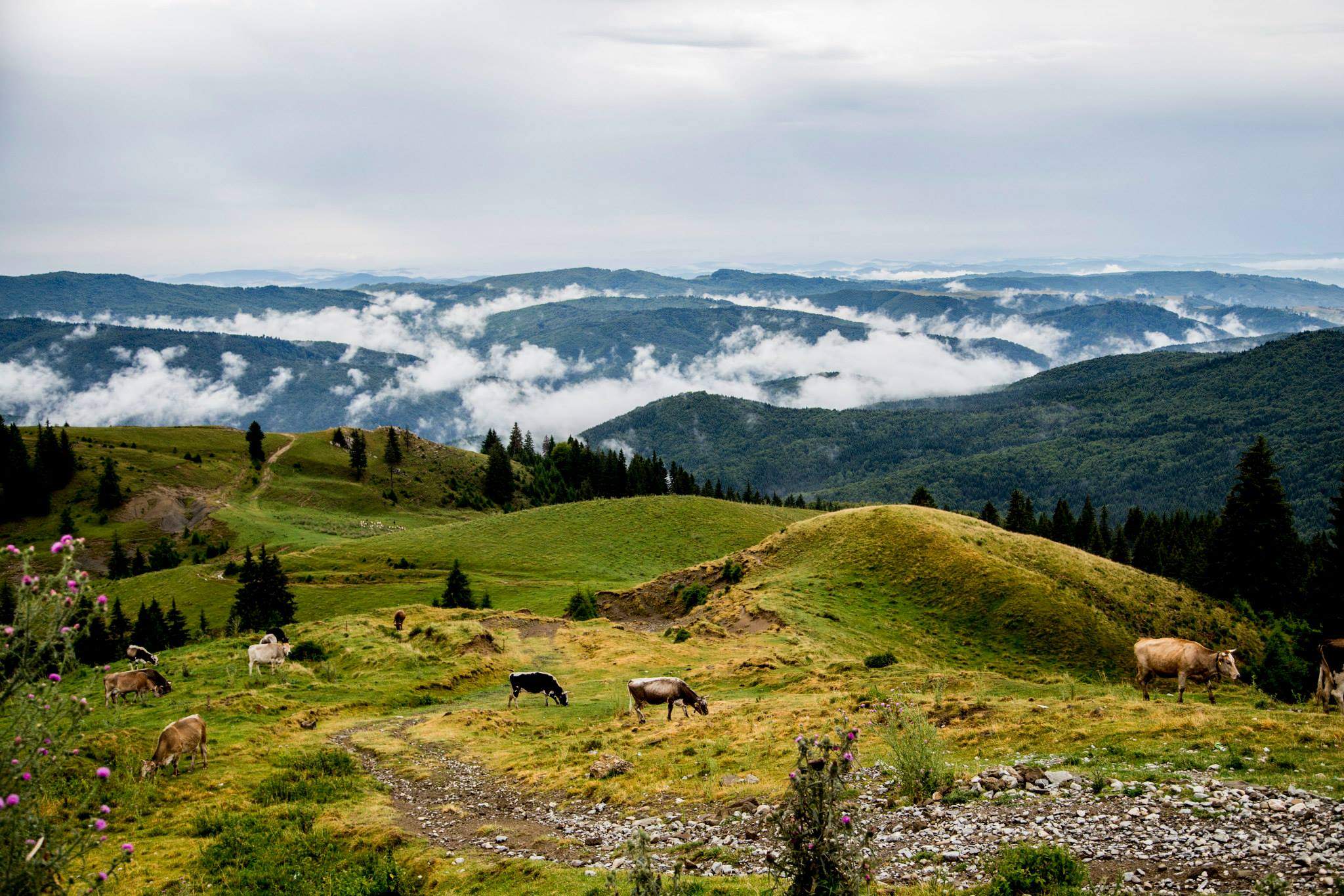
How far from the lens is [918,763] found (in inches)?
583

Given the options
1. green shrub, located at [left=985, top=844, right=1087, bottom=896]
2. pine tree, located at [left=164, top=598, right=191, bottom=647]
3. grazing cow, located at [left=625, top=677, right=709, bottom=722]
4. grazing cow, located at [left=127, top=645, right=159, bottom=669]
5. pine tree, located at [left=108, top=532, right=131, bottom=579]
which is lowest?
pine tree, located at [left=108, top=532, right=131, bottom=579]

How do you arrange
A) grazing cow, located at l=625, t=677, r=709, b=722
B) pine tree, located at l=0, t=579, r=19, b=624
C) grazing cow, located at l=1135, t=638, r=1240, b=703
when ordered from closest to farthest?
grazing cow, located at l=1135, t=638, r=1240, b=703
grazing cow, located at l=625, t=677, r=709, b=722
pine tree, located at l=0, t=579, r=19, b=624

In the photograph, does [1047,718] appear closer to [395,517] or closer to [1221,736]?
[1221,736]

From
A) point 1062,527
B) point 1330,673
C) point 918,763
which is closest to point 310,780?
point 918,763

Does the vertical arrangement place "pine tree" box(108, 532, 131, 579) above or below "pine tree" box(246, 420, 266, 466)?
below

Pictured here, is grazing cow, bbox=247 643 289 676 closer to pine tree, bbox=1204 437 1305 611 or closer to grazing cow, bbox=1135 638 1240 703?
grazing cow, bbox=1135 638 1240 703

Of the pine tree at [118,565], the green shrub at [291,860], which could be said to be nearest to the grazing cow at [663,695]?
the green shrub at [291,860]

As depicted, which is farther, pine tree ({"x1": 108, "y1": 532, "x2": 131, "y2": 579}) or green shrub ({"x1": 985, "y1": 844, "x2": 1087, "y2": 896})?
pine tree ({"x1": 108, "y1": 532, "x2": 131, "y2": 579})

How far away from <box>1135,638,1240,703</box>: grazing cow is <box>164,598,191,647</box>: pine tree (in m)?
65.6

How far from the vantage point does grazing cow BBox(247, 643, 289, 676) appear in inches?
1346

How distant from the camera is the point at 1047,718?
19.0 metres

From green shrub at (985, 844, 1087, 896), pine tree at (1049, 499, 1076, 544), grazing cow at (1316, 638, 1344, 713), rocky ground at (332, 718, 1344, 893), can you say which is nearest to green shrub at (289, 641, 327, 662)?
rocky ground at (332, 718, 1344, 893)

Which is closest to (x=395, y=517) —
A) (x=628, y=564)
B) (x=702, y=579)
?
(x=628, y=564)

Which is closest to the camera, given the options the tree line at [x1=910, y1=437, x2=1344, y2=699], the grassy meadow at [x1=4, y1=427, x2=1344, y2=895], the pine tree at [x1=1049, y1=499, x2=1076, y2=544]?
the grassy meadow at [x1=4, y1=427, x2=1344, y2=895]
